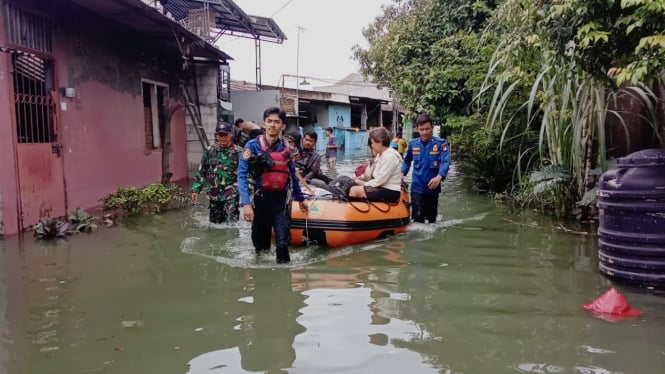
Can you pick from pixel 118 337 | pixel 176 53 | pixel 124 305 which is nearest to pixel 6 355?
pixel 118 337

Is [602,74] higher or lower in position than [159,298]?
higher

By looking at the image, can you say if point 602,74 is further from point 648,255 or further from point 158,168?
point 158,168

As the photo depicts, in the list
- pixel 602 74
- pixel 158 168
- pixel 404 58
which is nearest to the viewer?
pixel 602 74

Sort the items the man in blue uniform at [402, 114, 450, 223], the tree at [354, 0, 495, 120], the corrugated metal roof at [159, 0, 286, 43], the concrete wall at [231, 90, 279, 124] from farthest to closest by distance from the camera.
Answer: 1. the concrete wall at [231, 90, 279, 124]
2. the corrugated metal roof at [159, 0, 286, 43]
3. the tree at [354, 0, 495, 120]
4. the man in blue uniform at [402, 114, 450, 223]

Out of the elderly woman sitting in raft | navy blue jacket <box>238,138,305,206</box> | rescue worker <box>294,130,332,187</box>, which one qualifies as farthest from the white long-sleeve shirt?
navy blue jacket <box>238,138,305,206</box>

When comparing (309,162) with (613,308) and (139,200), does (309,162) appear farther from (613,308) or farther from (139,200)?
(613,308)

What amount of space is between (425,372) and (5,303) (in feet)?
10.3

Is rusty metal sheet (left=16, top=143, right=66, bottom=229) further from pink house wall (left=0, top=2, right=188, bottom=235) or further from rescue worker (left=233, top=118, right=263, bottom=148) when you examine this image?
rescue worker (left=233, top=118, right=263, bottom=148)

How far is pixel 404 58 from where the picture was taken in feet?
41.1

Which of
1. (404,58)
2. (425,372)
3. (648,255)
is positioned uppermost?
(404,58)

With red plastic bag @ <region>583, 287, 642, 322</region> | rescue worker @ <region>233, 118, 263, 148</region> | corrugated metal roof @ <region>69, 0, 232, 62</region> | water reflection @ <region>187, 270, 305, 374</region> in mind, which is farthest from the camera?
rescue worker @ <region>233, 118, 263, 148</region>

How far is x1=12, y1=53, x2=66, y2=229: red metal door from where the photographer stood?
6695 mm

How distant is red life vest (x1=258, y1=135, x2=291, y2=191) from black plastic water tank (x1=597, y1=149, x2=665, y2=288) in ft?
8.48

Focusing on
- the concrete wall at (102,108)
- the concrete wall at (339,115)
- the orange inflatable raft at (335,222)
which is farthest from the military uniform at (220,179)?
the concrete wall at (339,115)
